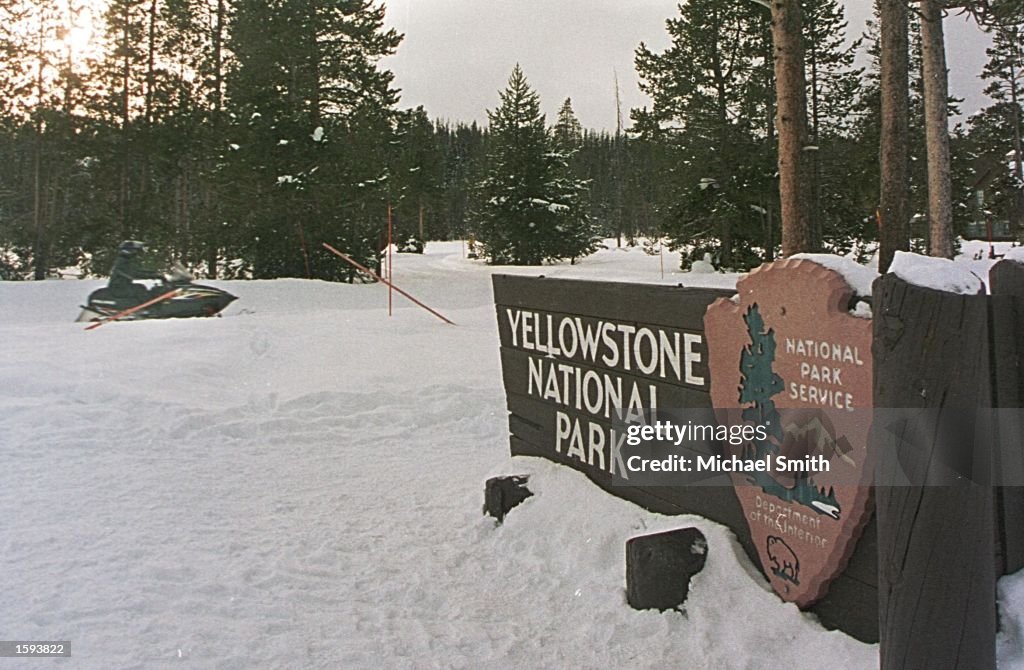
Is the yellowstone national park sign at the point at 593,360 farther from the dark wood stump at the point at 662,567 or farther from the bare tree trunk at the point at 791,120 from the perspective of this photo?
the bare tree trunk at the point at 791,120

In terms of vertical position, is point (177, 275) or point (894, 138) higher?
point (894, 138)

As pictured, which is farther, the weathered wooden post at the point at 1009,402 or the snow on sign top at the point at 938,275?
the weathered wooden post at the point at 1009,402

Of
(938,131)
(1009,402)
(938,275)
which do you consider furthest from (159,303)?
(938,275)

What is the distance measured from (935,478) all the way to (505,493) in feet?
9.09

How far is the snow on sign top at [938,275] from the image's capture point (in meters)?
1.87

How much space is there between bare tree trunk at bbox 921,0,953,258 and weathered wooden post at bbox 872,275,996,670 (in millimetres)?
11036

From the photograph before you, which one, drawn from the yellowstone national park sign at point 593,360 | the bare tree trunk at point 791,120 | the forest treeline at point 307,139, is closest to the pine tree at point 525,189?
the forest treeline at point 307,139

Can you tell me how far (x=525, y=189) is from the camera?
35.2m

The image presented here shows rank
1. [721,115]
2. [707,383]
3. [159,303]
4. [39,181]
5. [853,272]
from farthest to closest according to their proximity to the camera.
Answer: [39,181] → [721,115] → [159,303] → [707,383] → [853,272]

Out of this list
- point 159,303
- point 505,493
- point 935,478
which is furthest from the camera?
point 159,303

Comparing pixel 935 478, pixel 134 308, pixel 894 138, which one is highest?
pixel 894 138

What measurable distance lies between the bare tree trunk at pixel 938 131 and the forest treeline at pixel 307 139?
9.86 metres

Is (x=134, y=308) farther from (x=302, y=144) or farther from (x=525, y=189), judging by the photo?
(x=525, y=189)

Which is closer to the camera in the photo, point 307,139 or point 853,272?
point 853,272
